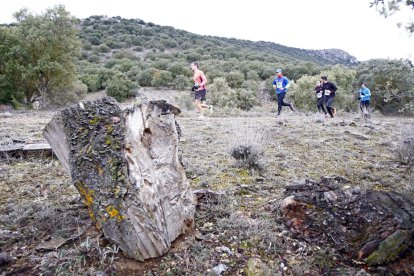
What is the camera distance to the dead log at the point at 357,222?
8.57 feet

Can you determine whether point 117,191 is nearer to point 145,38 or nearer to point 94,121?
point 94,121

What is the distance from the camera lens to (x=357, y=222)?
3000 mm

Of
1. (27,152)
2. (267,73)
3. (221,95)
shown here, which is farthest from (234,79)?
(27,152)

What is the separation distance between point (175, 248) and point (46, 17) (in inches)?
878

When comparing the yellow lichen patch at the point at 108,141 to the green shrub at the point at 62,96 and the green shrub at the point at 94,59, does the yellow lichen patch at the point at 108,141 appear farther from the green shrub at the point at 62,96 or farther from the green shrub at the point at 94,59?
the green shrub at the point at 94,59

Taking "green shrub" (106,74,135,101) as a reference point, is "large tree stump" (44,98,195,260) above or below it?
below

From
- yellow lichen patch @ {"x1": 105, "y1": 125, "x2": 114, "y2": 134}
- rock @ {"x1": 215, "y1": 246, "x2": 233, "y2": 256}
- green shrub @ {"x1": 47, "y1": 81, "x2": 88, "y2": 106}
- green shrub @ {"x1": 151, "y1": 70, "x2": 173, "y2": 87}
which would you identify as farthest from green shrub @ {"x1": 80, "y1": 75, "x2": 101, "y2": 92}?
rock @ {"x1": 215, "y1": 246, "x2": 233, "y2": 256}

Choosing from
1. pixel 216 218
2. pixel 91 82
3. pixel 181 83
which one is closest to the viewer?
pixel 216 218

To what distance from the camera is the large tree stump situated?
2.62m

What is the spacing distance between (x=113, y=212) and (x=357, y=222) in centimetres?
228

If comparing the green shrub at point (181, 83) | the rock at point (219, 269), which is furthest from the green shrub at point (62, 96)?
the rock at point (219, 269)

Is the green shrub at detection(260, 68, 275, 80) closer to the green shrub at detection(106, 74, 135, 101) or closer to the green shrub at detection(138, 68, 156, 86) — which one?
the green shrub at detection(138, 68, 156, 86)

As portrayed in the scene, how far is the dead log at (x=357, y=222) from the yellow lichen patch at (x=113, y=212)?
1685 mm

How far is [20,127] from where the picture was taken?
8.64 metres
